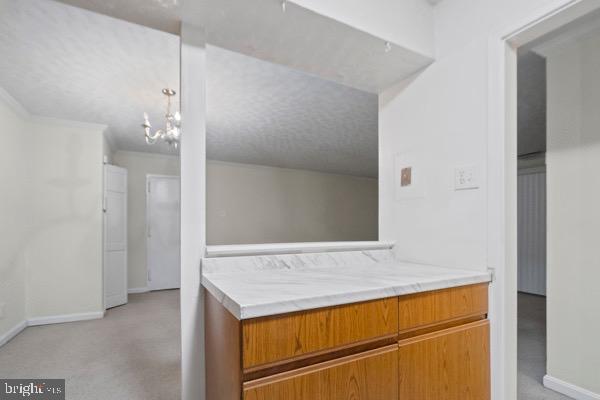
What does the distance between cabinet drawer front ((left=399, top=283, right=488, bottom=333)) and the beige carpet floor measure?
1.64 m

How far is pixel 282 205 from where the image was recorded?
6547 millimetres

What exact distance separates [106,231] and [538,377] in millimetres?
4698

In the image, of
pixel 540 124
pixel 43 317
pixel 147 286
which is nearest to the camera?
pixel 43 317

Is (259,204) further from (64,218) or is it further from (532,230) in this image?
(532,230)

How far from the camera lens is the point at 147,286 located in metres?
5.08

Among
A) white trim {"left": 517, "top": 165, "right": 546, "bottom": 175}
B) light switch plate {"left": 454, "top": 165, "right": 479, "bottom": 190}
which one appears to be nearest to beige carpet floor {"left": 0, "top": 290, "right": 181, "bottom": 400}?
light switch plate {"left": 454, "top": 165, "right": 479, "bottom": 190}

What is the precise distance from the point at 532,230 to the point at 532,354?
11.0 ft

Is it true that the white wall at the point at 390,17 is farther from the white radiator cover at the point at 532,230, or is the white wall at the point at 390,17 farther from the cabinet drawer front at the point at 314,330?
the white radiator cover at the point at 532,230

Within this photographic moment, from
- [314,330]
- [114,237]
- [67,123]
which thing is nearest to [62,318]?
[114,237]

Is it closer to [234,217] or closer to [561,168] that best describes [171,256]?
[234,217]

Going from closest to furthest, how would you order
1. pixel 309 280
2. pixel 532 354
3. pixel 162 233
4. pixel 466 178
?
1. pixel 309 280
2. pixel 466 178
3. pixel 532 354
4. pixel 162 233

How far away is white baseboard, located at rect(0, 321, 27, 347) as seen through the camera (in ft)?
9.20

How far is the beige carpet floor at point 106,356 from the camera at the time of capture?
6.75ft

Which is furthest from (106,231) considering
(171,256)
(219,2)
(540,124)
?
(540,124)
